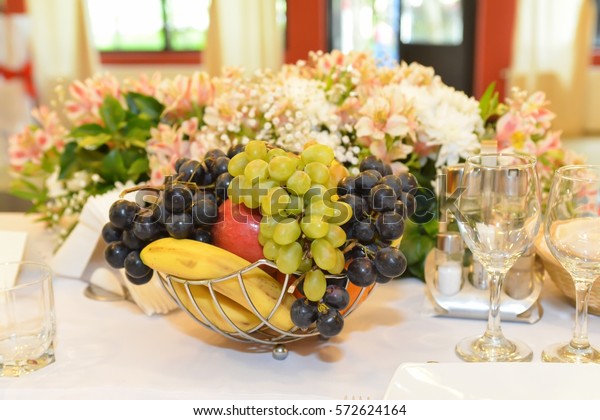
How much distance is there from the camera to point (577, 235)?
0.90 meters

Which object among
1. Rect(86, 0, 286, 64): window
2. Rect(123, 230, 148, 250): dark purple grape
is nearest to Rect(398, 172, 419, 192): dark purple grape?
Rect(123, 230, 148, 250): dark purple grape

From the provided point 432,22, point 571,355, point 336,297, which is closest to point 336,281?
point 336,297

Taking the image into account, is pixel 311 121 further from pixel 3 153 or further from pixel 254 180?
pixel 3 153

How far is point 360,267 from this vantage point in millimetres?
798

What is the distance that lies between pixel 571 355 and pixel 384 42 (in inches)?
156

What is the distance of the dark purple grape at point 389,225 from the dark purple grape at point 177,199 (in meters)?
0.23

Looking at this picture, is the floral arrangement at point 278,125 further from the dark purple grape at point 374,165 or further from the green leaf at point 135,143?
the dark purple grape at point 374,165

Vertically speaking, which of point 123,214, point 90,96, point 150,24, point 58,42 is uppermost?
point 150,24

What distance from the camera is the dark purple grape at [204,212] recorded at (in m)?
0.85

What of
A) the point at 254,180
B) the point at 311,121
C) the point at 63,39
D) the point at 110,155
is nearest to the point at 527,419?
the point at 254,180

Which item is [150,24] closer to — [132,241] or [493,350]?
[132,241]

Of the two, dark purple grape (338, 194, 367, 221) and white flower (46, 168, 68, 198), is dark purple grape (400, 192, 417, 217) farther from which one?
white flower (46, 168, 68, 198)

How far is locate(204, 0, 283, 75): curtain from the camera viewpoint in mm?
4281

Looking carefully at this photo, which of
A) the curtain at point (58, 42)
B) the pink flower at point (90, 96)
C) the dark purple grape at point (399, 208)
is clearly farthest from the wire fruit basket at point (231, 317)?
the curtain at point (58, 42)
